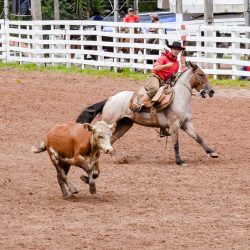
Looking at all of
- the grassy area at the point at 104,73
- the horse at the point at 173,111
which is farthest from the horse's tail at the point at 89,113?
the grassy area at the point at 104,73

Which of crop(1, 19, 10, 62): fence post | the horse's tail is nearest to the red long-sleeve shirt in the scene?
the horse's tail

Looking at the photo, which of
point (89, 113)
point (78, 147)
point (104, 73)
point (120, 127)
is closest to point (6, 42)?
point (104, 73)

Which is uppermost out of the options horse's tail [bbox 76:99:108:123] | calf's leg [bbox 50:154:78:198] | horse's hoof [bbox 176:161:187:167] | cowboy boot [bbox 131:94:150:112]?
cowboy boot [bbox 131:94:150:112]

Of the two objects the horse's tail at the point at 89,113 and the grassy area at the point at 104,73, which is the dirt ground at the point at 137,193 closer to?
the horse's tail at the point at 89,113

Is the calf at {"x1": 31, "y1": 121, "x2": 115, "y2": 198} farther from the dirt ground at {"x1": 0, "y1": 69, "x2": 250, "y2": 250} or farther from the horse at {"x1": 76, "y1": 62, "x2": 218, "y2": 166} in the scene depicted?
the horse at {"x1": 76, "y1": 62, "x2": 218, "y2": 166}

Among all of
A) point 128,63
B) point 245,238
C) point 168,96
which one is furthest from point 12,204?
point 128,63

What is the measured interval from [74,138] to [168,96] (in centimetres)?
347

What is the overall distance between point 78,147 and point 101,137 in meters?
0.37

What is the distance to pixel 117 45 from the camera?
95.4 ft

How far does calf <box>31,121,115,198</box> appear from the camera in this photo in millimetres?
12172

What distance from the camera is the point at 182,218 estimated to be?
11.5m

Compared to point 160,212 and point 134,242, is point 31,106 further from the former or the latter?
point 134,242

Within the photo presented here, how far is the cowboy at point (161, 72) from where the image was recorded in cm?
1554

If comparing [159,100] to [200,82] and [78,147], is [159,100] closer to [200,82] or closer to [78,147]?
[200,82]
